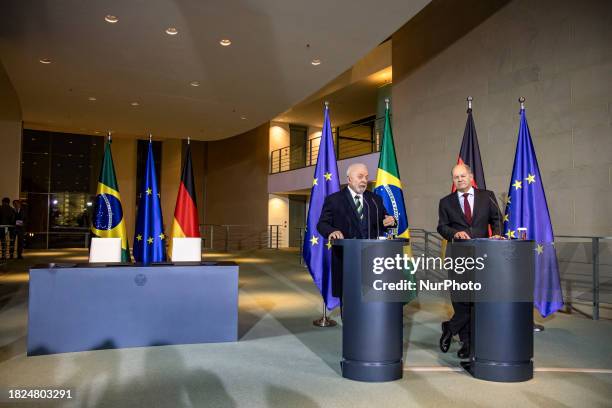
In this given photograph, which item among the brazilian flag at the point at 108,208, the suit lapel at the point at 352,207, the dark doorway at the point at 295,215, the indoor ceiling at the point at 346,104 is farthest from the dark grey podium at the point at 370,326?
the dark doorway at the point at 295,215

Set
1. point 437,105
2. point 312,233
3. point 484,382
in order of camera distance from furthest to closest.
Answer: point 437,105
point 312,233
point 484,382

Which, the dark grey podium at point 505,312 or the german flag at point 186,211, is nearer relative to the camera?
the dark grey podium at point 505,312

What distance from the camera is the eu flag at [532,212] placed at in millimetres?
5359

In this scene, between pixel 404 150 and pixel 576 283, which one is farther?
pixel 404 150

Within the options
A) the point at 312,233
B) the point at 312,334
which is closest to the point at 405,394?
the point at 312,334

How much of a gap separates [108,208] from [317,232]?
9.96 ft

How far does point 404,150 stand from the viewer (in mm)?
10156

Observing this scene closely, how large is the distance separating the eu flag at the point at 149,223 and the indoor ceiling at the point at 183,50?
176cm

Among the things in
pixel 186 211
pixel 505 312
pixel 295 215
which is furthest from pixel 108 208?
pixel 295 215

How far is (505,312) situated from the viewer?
320 centimetres

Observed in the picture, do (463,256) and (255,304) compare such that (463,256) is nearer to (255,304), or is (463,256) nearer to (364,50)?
(255,304)

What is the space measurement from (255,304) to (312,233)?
Result: 5.28 ft

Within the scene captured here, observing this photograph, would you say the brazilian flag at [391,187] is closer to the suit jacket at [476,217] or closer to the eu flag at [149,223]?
the suit jacket at [476,217]

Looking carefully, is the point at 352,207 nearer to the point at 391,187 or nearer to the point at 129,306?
the point at 391,187
